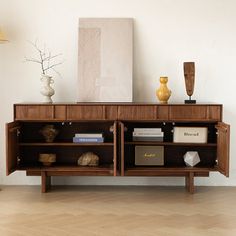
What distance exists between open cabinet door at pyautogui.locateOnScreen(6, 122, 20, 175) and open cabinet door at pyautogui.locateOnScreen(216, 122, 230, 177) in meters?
2.20

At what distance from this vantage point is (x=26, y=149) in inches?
222

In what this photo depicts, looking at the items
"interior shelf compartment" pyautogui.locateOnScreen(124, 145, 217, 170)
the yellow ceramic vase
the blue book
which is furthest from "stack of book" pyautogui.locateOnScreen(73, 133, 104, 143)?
the yellow ceramic vase

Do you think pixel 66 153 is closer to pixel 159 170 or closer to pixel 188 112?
pixel 159 170

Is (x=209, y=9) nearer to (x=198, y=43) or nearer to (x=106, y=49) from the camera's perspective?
(x=198, y=43)

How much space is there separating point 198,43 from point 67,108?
1739 millimetres

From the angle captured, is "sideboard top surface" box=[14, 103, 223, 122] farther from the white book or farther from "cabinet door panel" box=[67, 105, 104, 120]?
the white book

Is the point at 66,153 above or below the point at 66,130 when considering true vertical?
below

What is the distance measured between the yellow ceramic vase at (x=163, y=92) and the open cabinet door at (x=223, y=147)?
0.64 metres

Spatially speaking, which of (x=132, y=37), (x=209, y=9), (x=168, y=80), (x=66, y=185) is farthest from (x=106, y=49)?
(x=66, y=185)

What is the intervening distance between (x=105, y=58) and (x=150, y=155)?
1.23 m

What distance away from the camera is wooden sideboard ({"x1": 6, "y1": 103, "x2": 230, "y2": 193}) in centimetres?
518

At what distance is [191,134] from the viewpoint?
5.32 m

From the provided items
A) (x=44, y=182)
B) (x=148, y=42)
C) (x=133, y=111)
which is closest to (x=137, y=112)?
(x=133, y=111)

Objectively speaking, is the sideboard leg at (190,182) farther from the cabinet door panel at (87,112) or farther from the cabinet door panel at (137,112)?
the cabinet door panel at (87,112)
